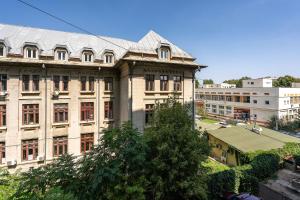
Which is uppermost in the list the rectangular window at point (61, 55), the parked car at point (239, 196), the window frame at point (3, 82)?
the rectangular window at point (61, 55)

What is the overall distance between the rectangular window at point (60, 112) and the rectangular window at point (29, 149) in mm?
2657

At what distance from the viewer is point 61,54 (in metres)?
19.0

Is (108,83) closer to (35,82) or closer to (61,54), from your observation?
(61,54)

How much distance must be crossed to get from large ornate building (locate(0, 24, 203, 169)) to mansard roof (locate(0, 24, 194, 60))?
8cm

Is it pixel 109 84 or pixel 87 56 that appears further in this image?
pixel 109 84

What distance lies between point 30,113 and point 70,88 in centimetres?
410

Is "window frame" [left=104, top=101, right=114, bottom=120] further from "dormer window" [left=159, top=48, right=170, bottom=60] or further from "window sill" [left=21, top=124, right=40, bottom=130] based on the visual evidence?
"dormer window" [left=159, top=48, right=170, bottom=60]

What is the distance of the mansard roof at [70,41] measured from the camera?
18422mm

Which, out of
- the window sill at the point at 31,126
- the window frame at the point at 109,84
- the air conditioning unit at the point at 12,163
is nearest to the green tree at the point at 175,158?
the window frame at the point at 109,84

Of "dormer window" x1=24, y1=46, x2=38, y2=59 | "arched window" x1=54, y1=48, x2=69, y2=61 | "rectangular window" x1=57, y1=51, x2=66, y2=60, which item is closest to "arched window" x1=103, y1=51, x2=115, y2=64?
"arched window" x1=54, y1=48, x2=69, y2=61

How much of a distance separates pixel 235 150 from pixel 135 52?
15.1m

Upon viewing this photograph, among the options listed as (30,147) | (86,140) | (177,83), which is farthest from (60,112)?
(177,83)

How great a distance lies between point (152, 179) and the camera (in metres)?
9.95

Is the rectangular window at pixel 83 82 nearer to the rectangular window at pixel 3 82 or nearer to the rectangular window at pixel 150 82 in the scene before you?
the rectangular window at pixel 3 82
